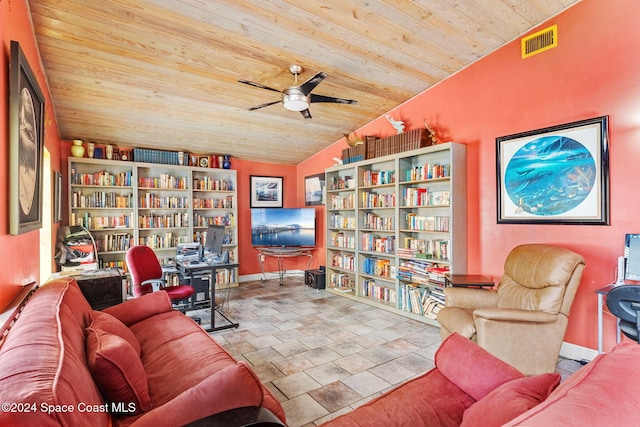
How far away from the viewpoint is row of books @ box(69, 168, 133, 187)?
457 centimetres

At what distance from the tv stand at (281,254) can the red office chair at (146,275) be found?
7.44 feet

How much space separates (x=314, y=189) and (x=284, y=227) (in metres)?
0.98

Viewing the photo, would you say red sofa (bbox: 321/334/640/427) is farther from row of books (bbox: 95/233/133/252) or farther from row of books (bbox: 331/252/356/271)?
row of books (bbox: 95/233/133/252)

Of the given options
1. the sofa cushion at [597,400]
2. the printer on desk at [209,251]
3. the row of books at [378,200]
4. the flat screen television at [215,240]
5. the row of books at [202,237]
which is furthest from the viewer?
the row of books at [202,237]

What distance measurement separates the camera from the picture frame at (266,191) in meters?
6.25

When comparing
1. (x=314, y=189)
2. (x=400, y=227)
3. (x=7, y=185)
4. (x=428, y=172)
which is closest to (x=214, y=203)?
(x=314, y=189)

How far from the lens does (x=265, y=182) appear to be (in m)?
6.38

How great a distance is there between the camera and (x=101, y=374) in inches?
48.9

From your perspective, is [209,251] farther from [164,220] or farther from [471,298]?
[471,298]

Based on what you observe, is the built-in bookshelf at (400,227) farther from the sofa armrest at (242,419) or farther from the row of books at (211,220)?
the sofa armrest at (242,419)

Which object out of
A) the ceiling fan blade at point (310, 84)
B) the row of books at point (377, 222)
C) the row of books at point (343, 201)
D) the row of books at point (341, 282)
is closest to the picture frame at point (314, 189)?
the row of books at point (343, 201)

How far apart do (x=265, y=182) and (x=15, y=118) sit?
480cm

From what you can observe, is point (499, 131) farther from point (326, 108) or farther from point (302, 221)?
point (302, 221)

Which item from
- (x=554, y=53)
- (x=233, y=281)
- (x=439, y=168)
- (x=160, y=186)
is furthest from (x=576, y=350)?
(x=160, y=186)
